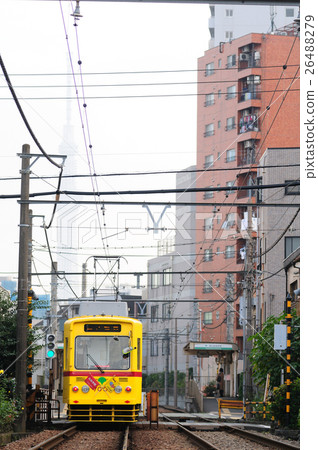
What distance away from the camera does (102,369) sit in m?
22.2

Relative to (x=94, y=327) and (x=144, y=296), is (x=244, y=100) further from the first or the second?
(x=94, y=327)

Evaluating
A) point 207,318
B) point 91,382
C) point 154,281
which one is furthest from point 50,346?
point 154,281

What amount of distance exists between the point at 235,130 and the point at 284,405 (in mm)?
52190

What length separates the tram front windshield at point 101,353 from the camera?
2222 centimetres

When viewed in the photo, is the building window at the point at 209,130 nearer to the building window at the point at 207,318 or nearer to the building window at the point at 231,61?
the building window at the point at 231,61

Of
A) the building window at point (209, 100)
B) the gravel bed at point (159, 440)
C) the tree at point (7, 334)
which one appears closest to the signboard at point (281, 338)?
the gravel bed at point (159, 440)

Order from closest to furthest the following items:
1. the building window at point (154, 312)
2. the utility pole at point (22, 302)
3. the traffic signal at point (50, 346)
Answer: the utility pole at point (22, 302)
the traffic signal at point (50, 346)
the building window at point (154, 312)

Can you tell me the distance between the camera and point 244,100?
7150cm

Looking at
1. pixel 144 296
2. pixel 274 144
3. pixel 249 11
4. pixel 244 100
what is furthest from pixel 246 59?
pixel 144 296

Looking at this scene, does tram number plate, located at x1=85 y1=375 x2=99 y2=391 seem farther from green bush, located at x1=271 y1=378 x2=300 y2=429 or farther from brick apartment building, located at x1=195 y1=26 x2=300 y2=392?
brick apartment building, located at x1=195 y1=26 x2=300 y2=392

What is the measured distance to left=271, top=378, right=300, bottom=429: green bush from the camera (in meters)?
22.4

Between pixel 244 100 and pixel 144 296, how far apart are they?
110ft

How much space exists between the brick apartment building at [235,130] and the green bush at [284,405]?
39.7m

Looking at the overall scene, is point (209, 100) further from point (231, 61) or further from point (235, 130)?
point (235, 130)
